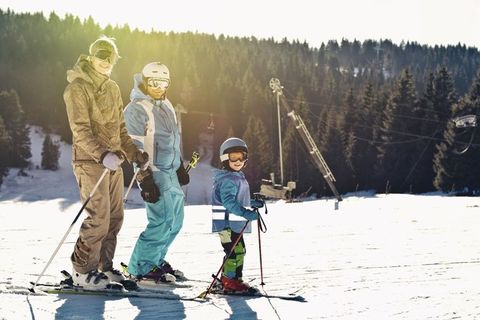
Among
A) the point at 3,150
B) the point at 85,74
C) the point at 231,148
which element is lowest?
the point at 3,150

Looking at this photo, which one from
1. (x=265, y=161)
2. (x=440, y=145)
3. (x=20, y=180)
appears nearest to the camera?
(x=440, y=145)

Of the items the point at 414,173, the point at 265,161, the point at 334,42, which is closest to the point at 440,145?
the point at 414,173

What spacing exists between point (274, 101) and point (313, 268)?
70997 millimetres

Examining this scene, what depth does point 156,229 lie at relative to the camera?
5352 mm

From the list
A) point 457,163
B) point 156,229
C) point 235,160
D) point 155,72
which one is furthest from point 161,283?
point 457,163

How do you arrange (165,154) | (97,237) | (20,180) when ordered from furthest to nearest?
(20,180) → (165,154) → (97,237)

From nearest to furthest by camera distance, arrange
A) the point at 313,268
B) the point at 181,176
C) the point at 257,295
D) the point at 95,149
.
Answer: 1. the point at 95,149
2. the point at 257,295
3. the point at 181,176
4. the point at 313,268

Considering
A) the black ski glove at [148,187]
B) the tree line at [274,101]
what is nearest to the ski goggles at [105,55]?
the black ski glove at [148,187]

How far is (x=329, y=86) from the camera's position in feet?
309

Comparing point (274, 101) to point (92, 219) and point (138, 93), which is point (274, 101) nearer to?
point (138, 93)

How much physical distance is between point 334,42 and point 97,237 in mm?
170146

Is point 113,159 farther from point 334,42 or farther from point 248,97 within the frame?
point 334,42

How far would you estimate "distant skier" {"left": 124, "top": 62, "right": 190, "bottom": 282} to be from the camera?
17.5 feet

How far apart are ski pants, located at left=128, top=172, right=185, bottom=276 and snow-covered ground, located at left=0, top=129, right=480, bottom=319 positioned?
1.68ft
